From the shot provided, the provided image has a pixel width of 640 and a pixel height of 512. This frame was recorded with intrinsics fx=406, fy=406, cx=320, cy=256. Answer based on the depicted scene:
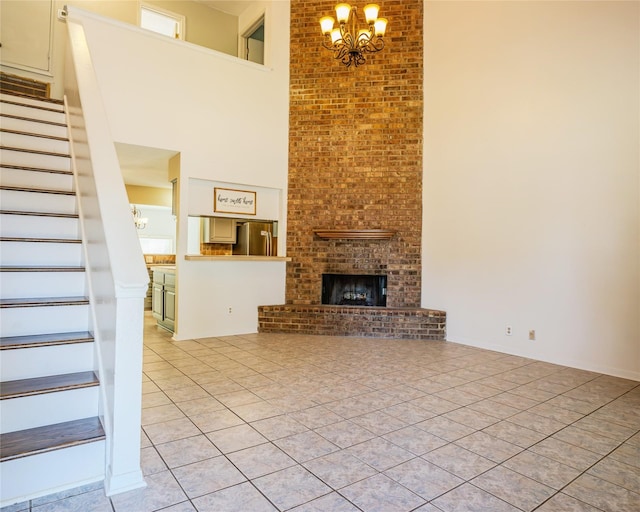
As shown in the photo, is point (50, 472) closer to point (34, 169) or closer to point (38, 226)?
point (38, 226)

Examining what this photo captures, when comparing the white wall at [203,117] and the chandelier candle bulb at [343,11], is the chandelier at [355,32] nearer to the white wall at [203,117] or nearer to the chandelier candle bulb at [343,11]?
the chandelier candle bulb at [343,11]

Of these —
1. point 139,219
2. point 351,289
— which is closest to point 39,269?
point 351,289

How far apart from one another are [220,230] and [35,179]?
2.96 m

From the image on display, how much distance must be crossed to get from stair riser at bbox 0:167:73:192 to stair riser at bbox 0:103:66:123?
1.01m

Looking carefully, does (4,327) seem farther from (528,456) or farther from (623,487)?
(623,487)

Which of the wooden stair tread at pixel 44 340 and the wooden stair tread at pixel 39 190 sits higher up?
the wooden stair tread at pixel 39 190

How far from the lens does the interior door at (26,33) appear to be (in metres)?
5.60

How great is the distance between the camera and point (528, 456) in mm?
2309

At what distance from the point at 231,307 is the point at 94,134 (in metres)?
3.41

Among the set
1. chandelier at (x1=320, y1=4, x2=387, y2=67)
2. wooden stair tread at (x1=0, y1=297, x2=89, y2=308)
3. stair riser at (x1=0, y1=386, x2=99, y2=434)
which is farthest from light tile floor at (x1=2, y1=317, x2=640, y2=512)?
chandelier at (x1=320, y1=4, x2=387, y2=67)

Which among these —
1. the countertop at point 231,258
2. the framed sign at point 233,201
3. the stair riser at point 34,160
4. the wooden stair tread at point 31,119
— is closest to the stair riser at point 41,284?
the stair riser at point 34,160

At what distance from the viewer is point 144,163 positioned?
5.78 m

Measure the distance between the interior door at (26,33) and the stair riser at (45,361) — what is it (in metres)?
5.48

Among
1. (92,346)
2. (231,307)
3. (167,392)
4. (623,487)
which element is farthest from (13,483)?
(231,307)
